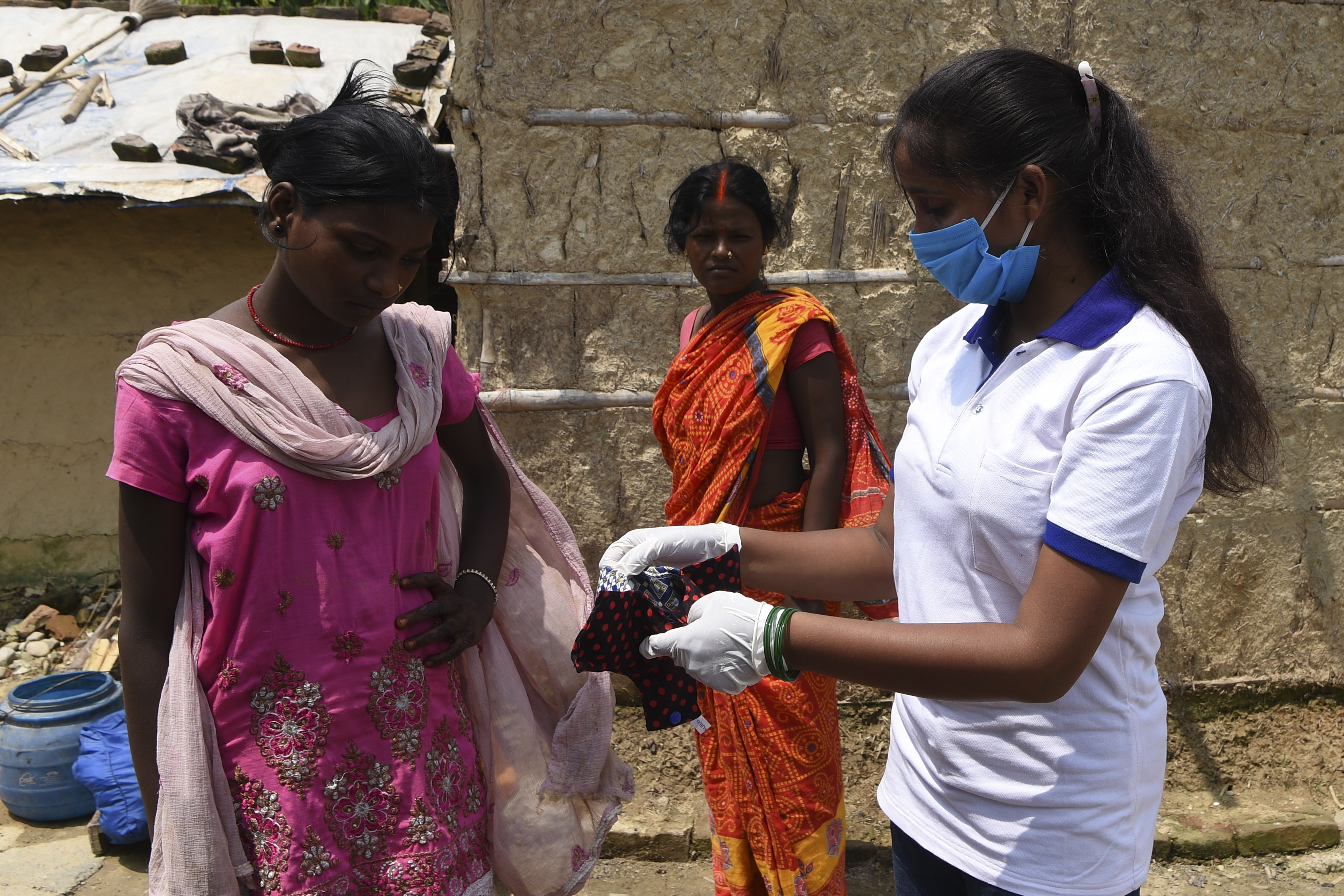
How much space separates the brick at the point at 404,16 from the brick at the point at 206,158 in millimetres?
1882

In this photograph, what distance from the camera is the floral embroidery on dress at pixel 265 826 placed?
1571 millimetres

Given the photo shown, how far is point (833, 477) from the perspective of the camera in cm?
268

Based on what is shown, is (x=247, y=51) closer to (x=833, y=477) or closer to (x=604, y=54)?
(x=604, y=54)

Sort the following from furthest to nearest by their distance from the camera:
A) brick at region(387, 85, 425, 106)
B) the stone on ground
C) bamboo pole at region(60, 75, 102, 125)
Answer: bamboo pole at region(60, 75, 102, 125)
brick at region(387, 85, 425, 106)
the stone on ground

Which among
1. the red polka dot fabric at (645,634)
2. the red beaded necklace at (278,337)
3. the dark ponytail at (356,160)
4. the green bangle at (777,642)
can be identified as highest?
the dark ponytail at (356,160)

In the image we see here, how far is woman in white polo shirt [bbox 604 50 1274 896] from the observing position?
1165mm

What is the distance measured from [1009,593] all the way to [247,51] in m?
A: 5.54

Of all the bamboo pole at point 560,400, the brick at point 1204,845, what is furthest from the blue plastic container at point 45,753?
the brick at point 1204,845

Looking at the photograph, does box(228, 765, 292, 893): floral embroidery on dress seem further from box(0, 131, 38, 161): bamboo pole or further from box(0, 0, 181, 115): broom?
box(0, 0, 181, 115): broom

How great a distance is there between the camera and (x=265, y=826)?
5.16 feet

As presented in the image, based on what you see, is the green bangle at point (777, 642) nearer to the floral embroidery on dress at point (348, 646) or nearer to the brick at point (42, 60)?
the floral embroidery on dress at point (348, 646)

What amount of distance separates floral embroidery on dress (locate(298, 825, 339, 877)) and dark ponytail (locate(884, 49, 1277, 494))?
4.64ft

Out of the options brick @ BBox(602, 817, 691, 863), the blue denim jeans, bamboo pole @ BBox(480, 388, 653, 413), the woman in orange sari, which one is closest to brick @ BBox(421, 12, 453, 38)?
bamboo pole @ BBox(480, 388, 653, 413)

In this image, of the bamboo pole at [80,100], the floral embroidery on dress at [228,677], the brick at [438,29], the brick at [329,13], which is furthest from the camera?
the brick at [329,13]
